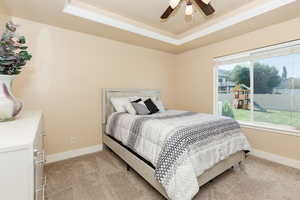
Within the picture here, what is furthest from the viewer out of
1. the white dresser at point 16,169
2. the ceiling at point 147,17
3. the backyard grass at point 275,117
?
the backyard grass at point 275,117

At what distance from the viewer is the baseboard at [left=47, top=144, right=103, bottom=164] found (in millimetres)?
2452

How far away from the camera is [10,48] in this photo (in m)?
1.26

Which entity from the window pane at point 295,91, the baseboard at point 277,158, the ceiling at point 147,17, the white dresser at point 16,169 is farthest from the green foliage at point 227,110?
the white dresser at point 16,169

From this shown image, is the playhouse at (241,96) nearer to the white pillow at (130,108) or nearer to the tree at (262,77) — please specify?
the tree at (262,77)

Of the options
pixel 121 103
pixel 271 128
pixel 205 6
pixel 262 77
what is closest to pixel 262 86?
pixel 262 77

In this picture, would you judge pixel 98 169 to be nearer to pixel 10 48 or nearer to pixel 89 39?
pixel 10 48

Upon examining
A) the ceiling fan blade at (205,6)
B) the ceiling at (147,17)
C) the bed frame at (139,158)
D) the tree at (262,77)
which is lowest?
the bed frame at (139,158)

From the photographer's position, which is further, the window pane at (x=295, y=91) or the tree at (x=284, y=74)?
the tree at (x=284, y=74)

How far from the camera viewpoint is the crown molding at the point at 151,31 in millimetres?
2043

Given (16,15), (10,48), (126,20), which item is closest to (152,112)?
(126,20)

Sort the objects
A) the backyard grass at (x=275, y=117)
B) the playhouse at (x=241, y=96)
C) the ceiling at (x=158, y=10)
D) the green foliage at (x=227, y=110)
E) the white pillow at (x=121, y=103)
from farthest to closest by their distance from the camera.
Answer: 1. the green foliage at (x=227, y=110)
2. the playhouse at (x=241, y=96)
3. the white pillow at (x=121, y=103)
4. the backyard grass at (x=275, y=117)
5. the ceiling at (x=158, y=10)

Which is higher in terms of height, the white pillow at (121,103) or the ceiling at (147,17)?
the ceiling at (147,17)

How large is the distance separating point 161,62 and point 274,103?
258 centimetres

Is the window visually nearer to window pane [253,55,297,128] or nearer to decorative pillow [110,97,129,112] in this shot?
window pane [253,55,297,128]
